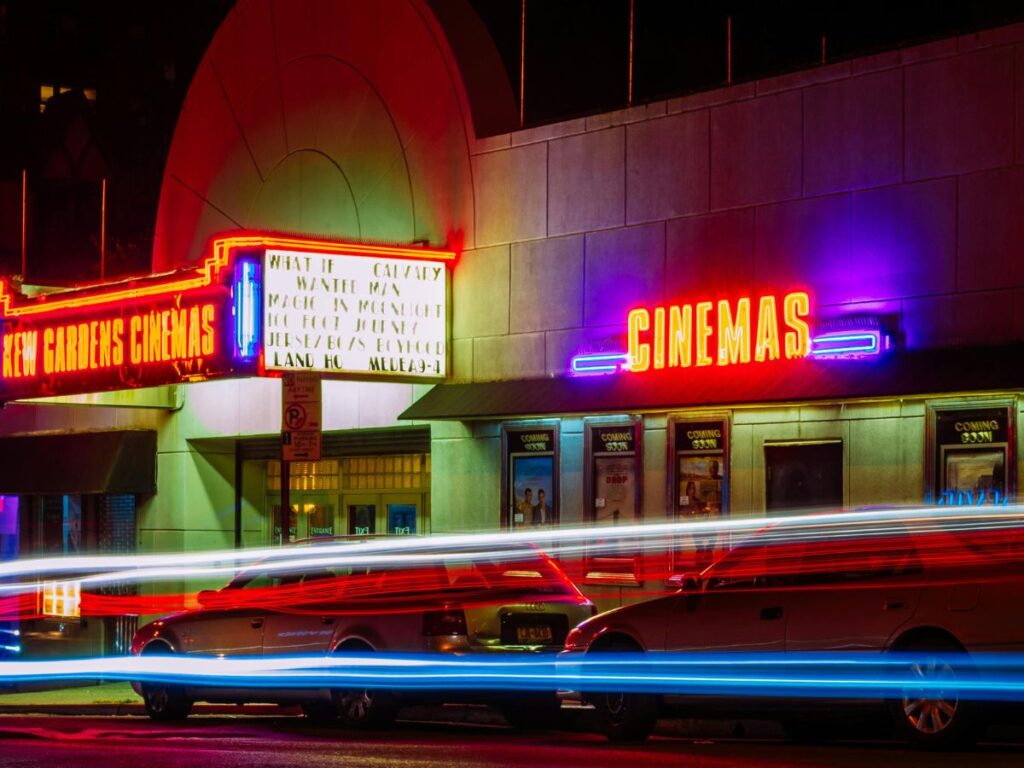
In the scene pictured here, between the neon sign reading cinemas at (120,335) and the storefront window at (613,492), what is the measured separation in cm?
425

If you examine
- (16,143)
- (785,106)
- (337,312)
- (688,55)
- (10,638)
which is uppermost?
(16,143)

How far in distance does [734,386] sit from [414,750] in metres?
6.56

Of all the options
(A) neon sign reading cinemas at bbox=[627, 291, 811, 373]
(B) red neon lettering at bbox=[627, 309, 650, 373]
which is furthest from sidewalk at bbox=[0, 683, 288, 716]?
(A) neon sign reading cinemas at bbox=[627, 291, 811, 373]

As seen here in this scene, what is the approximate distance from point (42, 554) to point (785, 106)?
17635 mm

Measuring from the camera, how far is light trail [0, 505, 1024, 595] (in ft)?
42.1

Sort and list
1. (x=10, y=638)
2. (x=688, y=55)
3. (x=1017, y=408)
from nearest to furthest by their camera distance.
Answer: (x=1017, y=408) → (x=688, y=55) → (x=10, y=638)

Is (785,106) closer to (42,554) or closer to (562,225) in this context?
(562,225)

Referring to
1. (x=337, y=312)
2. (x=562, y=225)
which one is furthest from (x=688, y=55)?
(x=337, y=312)

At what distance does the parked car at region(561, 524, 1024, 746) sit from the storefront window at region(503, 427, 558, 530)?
6.79 m

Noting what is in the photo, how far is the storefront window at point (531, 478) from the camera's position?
2162 cm

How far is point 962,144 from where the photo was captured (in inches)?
686

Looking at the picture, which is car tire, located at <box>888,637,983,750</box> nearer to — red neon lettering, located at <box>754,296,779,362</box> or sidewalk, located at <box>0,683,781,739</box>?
sidewalk, located at <box>0,683,781,739</box>

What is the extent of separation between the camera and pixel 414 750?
1359 centimetres

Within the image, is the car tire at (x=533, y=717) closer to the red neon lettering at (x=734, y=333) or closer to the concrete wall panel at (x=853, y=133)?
the red neon lettering at (x=734, y=333)
